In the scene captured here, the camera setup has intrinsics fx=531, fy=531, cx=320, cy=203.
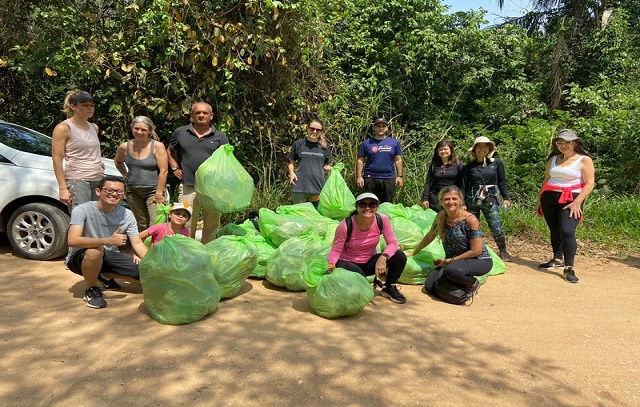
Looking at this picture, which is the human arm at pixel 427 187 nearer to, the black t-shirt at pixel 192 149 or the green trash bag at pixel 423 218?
the green trash bag at pixel 423 218

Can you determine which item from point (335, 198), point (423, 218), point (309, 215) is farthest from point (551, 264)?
point (309, 215)

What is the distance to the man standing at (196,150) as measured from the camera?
16.4ft

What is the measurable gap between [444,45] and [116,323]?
8256 mm

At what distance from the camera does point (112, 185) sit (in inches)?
154

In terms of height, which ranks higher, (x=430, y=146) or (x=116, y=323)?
(x=430, y=146)

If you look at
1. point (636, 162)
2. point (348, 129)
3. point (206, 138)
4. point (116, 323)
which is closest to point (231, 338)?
point (116, 323)

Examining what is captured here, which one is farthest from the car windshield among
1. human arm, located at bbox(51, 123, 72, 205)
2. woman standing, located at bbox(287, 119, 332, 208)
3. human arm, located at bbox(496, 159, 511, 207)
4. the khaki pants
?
human arm, located at bbox(496, 159, 511, 207)

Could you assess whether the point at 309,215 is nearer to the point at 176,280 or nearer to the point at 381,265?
the point at 381,265

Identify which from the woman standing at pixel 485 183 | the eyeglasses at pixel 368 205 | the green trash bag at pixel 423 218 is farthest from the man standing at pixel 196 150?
the woman standing at pixel 485 183

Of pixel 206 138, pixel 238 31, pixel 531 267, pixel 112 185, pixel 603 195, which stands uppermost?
pixel 238 31

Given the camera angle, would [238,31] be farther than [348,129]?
No

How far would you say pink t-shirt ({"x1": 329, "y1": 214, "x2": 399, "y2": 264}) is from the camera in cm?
429

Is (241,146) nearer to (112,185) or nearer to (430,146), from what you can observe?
(430,146)

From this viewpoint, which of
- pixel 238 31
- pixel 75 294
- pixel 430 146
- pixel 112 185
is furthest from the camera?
pixel 430 146
